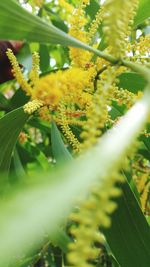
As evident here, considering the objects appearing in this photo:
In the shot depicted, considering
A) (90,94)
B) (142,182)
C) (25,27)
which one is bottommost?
(142,182)

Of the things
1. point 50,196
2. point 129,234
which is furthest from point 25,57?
point 50,196

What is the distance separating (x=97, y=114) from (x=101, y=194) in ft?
0.62

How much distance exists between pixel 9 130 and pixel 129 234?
1.42ft

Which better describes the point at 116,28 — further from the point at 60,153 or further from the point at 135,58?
the point at 60,153

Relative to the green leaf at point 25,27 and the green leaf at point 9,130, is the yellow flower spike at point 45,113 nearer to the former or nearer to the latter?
the green leaf at point 9,130

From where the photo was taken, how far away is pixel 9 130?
55.1 inches

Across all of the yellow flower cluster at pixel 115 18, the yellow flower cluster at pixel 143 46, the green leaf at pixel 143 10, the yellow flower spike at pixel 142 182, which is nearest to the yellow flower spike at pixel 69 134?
the yellow flower cluster at pixel 143 46

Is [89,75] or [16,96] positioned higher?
[89,75]

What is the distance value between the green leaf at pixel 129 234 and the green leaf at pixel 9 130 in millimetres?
335

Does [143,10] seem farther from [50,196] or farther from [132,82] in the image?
[50,196]

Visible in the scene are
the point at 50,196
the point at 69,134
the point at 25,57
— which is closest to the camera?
the point at 50,196

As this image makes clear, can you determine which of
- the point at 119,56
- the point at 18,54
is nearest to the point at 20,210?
the point at 119,56

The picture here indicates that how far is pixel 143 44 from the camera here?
124 cm

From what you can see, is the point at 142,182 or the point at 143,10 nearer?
the point at 143,10
